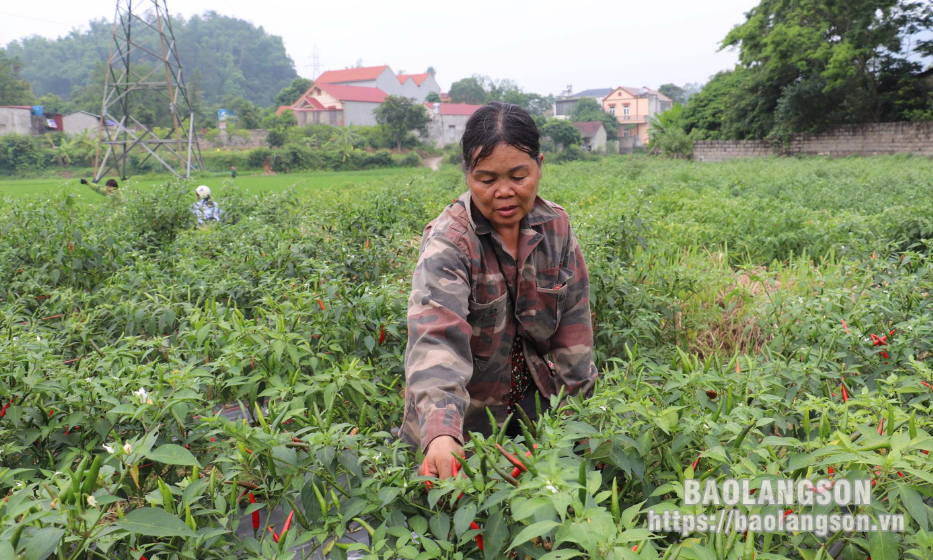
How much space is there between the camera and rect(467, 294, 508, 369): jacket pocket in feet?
6.71

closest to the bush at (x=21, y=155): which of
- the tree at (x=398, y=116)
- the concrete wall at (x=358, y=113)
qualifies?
the tree at (x=398, y=116)

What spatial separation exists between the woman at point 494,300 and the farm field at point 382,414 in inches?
6.6

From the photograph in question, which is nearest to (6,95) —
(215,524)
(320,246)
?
(320,246)

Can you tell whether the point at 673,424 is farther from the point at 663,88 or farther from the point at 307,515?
the point at 663,88

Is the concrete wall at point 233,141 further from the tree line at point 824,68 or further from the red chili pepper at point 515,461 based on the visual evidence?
the red chili pepper at point 515,461

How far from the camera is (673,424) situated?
140 centimetres

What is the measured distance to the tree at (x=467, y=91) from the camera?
73500mm

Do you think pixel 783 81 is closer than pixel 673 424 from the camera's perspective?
No

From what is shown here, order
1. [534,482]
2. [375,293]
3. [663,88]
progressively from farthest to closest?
[663,88]
[375,293]
[534,482]

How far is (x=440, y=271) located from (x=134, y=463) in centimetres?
91

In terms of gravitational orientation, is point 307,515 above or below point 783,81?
below

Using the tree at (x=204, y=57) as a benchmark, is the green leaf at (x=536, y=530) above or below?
below

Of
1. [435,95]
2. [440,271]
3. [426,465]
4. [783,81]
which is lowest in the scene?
[426,465]

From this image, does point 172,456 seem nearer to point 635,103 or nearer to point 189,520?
point 189,520
